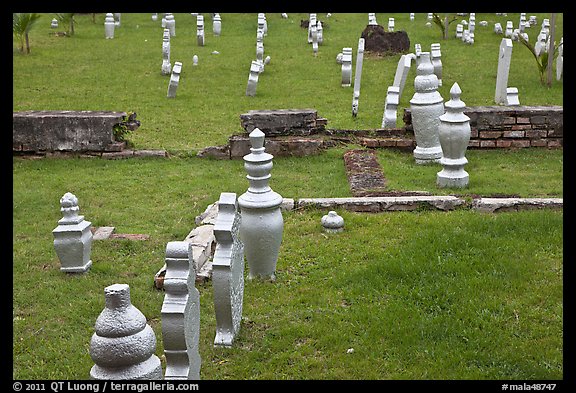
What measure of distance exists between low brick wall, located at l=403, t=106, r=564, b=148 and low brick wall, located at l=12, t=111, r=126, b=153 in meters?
5.10

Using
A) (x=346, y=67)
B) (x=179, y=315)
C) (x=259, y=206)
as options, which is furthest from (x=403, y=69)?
(x=179, y=315)

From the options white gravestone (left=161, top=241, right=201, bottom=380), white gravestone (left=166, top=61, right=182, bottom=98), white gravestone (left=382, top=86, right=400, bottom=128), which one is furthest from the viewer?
white gravestone (left=166, top=61, right=182, bottom=98)

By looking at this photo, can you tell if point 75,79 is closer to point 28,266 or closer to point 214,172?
point 214,172

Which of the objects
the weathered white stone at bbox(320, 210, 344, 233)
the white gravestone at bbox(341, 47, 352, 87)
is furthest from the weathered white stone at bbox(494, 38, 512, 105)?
the weathered white stone at bbox(320, 210, 344, 233)

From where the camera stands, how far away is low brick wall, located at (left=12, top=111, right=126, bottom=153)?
10547mm

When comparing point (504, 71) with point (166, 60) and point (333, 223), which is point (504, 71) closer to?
point (333, 223)

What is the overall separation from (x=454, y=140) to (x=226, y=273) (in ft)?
14.0

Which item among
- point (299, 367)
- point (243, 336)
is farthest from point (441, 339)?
point (243, 336)

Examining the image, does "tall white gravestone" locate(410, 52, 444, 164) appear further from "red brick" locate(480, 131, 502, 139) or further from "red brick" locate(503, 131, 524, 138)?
"red brick" locate(503, 131, 524, 138)

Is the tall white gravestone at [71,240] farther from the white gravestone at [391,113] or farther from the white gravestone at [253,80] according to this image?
the white gravestone at [253,80]

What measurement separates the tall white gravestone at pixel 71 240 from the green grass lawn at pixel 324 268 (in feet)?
0.43

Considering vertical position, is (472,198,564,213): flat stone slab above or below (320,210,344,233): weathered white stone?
above

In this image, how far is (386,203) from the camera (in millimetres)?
7941

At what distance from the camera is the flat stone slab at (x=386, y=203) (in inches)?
309
